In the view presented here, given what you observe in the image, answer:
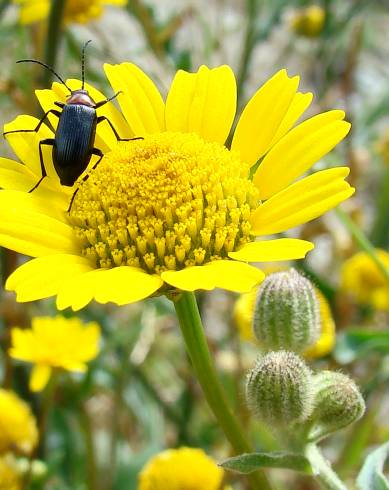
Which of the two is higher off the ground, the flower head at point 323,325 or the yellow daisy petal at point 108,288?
the yellow daisy petal at point 108,288

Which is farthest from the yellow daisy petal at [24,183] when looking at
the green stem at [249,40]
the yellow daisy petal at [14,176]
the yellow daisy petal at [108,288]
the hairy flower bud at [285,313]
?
the green stem at [249,40]

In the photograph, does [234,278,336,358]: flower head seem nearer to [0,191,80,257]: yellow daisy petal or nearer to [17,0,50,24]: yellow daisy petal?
[0,191,80,257]: yellow daisy petal

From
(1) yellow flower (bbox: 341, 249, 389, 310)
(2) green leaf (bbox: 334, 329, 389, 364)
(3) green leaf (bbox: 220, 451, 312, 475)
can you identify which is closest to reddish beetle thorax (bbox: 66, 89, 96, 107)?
(3) green leaf (bbox: 220, 451, 312, 475)

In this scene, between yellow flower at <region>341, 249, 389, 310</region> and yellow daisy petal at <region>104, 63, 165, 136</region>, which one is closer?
yellow daisy petal at <region>104, 63, 165, 136</region>

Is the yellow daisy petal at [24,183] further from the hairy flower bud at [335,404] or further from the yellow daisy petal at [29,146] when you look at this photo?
the hairy flower bud at [335,404]

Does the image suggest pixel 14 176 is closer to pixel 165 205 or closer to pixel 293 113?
pixel 165 205

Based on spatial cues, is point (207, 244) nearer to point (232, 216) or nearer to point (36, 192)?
point (232, 216)

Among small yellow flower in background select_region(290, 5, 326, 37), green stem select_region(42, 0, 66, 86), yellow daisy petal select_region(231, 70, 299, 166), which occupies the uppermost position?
small yellow flower in background select_region(290, 5, 326, 37)
